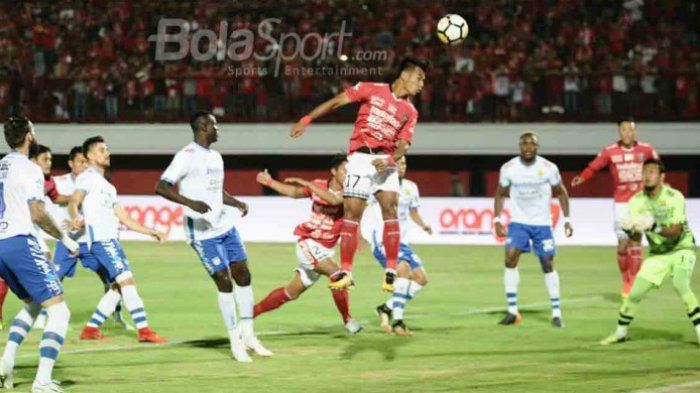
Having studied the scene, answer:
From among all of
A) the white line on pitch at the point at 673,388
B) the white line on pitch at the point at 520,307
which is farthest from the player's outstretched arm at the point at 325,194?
the white line on pitch at the point at 673,388

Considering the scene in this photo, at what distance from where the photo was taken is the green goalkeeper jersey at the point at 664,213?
523 inches

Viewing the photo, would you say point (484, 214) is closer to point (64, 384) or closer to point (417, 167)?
point (417, 167)

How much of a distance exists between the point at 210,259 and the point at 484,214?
19.5 metres

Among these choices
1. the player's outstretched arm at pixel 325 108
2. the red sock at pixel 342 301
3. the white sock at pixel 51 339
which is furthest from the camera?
the red sock at pixel 342 301

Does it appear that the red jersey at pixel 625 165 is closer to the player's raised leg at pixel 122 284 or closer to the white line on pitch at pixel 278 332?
the white line on pitch at pixel 278 332

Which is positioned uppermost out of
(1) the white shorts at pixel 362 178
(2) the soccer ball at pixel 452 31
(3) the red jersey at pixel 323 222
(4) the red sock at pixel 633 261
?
(2) the soccer ball at pixel 452 31

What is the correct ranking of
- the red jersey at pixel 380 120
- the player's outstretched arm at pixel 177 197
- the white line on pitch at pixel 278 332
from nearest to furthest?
the player's outstretched arm at pixel 177 197 → the red jersey at pixel 380 120 → the white line on pitch at pixel 278 332

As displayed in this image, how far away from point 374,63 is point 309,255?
924 inches

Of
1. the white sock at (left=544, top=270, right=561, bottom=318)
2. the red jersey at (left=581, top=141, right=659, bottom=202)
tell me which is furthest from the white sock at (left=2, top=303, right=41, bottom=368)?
the red jersey at (left=581, top=141, right=659, bottom=202)

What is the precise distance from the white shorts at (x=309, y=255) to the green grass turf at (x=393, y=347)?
76cm

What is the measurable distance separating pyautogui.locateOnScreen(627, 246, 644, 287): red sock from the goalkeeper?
505 centimetres

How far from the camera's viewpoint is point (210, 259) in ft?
40.9

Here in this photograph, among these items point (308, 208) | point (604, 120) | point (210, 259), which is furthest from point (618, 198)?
point (604, 120)

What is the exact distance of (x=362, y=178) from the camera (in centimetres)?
1254
